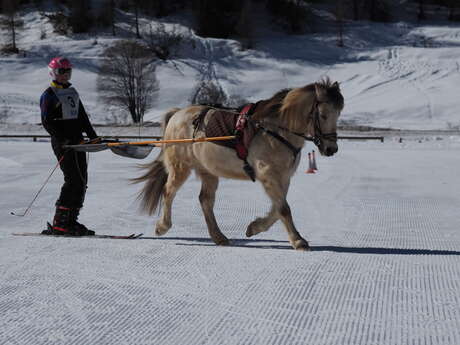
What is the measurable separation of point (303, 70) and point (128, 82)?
18.5 meters

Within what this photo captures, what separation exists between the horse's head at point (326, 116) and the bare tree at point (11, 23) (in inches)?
2210

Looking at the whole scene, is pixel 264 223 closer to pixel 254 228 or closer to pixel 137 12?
pixel 254 228

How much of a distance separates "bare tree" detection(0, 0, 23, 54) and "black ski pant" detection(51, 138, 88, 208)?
5423 cm

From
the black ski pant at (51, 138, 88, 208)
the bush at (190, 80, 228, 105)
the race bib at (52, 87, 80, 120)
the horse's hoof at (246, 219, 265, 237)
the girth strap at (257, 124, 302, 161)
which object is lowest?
the bush at (190, 80, 228, 105)

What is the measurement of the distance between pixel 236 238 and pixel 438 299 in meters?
3.40

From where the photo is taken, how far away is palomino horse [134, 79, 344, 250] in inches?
239

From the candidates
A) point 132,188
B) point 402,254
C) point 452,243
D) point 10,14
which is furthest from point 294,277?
point 10,14

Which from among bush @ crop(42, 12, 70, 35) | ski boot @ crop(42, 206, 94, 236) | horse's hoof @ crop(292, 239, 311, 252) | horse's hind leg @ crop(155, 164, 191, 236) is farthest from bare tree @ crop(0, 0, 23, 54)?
horse's hoof @ crop(292, 239, 311, 252)

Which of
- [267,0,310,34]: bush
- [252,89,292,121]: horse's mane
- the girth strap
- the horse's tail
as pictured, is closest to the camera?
the girth strap

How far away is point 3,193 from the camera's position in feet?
36.0

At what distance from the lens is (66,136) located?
720 cm

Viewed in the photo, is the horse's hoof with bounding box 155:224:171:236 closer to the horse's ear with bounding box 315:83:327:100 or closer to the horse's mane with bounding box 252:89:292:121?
the horse's mane with bounding box 252:89:292:121

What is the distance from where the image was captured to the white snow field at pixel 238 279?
360 cm

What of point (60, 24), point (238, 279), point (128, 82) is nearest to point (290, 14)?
point (60, 24)
